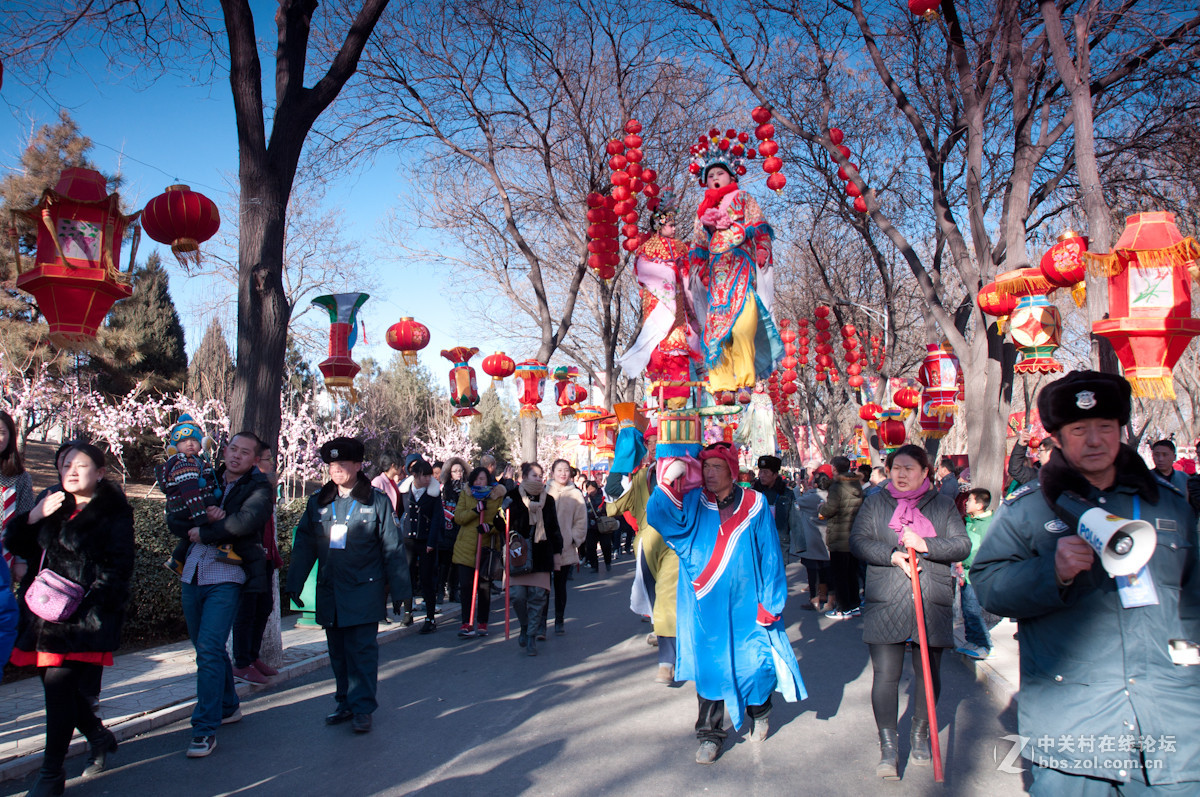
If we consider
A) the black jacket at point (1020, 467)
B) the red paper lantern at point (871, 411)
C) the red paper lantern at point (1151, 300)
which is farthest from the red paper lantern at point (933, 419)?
the red paper lantern at point (1151, 300)

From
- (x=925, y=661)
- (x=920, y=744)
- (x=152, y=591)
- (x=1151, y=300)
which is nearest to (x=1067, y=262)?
(x=1151, y=300)

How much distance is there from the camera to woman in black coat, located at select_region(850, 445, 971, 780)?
4.41 m

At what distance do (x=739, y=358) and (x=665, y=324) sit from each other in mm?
750

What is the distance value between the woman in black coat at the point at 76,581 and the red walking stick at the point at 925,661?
4.33 m

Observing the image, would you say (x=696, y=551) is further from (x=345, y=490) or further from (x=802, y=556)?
(x=802, y=556)

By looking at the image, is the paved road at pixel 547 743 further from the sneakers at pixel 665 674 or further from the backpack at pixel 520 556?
the backpack at pixel 520 556

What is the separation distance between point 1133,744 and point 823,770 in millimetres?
2466

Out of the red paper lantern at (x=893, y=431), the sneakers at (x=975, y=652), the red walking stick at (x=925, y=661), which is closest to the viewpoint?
the red walking stick at (x=925, y=661)

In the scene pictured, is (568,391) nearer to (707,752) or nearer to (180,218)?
(180,218)

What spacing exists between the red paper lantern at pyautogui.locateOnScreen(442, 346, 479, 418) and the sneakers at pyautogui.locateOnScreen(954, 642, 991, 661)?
1189cm

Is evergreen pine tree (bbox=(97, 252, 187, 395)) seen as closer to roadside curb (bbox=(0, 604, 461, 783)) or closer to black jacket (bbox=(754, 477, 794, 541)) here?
black jacket (bbox=(754, 477, 794, 541))

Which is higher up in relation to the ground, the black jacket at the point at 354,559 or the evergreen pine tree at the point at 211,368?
the evergreen pine tree at the point at 211,368

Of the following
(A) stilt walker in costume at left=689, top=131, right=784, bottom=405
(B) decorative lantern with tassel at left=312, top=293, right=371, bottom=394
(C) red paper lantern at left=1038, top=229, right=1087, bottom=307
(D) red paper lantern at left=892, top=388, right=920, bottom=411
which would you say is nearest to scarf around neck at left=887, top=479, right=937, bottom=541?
(A) stilt walker in costume at left=689, top=131, right=784, bottom=405

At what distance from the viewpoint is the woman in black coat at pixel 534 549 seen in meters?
8.05
